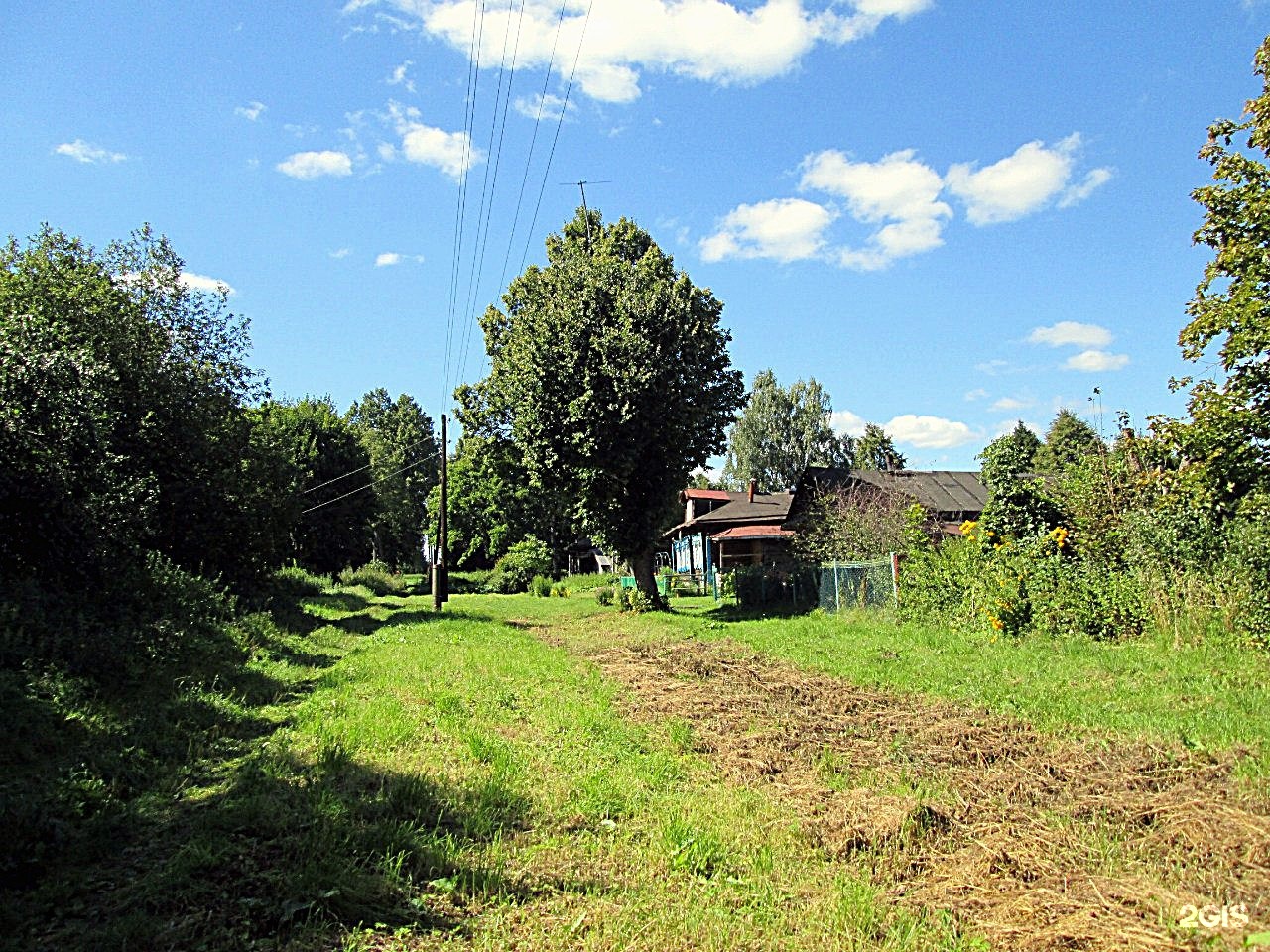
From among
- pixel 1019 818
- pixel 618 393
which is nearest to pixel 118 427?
pixel 618 393

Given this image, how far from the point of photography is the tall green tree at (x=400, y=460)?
75500 millimetres

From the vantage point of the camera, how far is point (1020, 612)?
14922 millimetres

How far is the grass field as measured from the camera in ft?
13.7

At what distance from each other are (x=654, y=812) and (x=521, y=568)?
168 feet

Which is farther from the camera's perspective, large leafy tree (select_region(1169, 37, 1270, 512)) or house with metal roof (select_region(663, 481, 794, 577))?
house with metal roof (select_region(663, 481, 794, 577))

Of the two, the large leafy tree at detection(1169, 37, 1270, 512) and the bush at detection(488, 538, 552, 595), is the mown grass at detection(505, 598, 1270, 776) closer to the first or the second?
the large leafy tree at detection(1169, 37, 1270, 512)

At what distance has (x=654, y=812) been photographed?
6008 millimetres

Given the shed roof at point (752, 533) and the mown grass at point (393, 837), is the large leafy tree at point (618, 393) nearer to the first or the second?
the shed roof at point (752, 533)

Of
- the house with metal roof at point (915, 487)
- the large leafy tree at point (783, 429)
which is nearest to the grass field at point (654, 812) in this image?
the house with metal roof at point (915, 487)

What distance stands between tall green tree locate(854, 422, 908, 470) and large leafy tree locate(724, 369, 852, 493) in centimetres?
703

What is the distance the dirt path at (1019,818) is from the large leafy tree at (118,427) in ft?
32.2

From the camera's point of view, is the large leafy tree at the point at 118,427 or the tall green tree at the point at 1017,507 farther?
the tall green tree at the point at 1017,507

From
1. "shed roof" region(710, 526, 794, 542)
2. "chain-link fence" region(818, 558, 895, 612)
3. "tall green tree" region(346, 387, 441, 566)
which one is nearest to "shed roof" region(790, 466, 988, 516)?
"shed roof" region(710, 526, 794, 542)

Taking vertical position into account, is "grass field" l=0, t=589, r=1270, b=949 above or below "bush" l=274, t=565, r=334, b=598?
below
